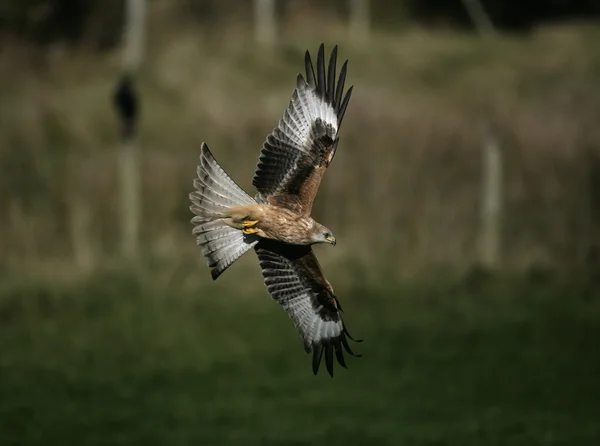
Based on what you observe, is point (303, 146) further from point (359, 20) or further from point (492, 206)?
point (359, 20)

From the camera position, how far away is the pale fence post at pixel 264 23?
2467 centimetres

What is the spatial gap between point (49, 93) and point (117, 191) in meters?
5.98

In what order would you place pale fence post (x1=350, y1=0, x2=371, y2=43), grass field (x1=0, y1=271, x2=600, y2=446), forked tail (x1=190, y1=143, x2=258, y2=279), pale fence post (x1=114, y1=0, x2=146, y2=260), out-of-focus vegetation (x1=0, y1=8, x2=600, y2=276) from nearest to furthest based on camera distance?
1. forked tail (x1=190, y1=143, x2=258, y2=279)
2. grass field (x1=0, y1=271, x2=600, y2=446)
3. pale fence post (x1=114, y1=0, x2=146, y2=260)
4. out-of-focus vegetation (x1=0, y1=8, x2=600, y2=276)
5. pale fence post (x1=350, y1=0, x2=371, y2=43)

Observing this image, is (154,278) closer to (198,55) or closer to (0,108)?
(0,108)

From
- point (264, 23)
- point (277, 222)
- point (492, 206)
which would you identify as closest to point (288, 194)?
point (277, 222)

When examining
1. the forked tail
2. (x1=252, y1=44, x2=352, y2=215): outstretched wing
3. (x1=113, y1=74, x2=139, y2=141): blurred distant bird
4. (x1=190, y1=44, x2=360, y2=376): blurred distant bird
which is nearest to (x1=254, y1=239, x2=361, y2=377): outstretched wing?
(x1=190, y1=44, x2=360, y2=376): blurred distant bird

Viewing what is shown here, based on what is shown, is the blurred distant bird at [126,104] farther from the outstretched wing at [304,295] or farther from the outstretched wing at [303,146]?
the outstretched wing at [303,146]

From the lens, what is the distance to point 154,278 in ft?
43.6

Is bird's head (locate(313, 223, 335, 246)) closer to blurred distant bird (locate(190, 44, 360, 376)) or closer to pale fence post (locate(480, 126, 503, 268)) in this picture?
blurred distant bird (locate(190, 44, 360, 376))

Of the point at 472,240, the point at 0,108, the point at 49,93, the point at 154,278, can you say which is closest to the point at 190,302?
the point at 154,278

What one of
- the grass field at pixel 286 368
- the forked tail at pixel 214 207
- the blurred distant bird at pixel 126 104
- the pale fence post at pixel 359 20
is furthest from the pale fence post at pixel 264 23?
the forked tail at pixel 214 207

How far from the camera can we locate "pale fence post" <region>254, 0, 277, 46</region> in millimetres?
24672

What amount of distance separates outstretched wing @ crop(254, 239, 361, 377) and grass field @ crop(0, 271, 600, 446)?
2.50m

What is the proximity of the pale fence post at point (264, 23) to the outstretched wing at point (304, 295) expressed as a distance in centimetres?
1739
